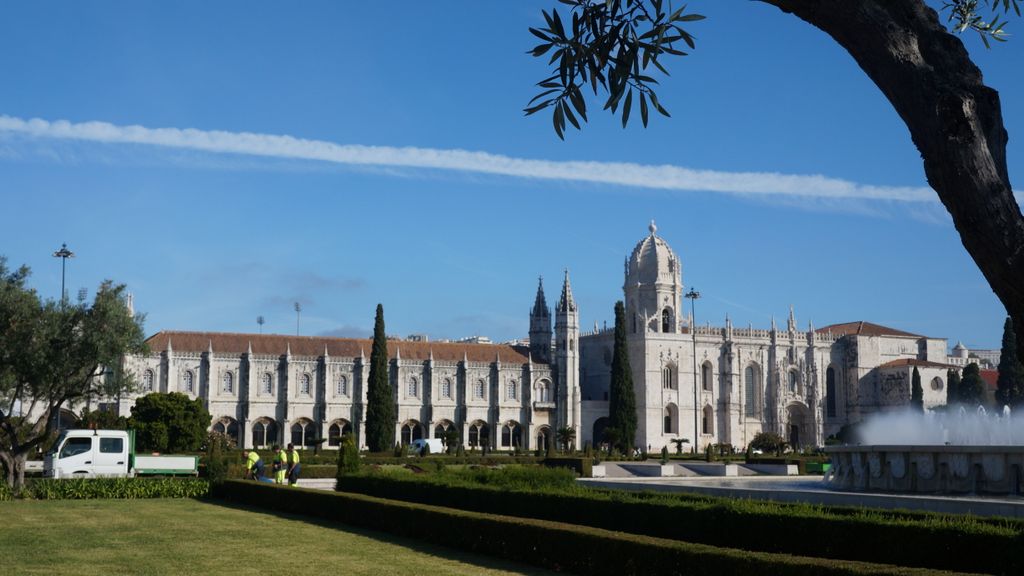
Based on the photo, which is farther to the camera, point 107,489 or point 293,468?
point 293,468

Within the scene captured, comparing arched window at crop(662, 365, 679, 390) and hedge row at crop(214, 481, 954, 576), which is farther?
arched window at crop(662, 365, 679, 390)

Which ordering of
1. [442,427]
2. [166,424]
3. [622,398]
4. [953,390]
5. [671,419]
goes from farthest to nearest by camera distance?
1. [671,419]
2. [442,427]
3. [953,390]
4. [622,398]
5. [166,424]

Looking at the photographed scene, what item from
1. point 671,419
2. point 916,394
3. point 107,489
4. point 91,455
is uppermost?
point 916,394

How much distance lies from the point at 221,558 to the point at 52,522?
653 cm

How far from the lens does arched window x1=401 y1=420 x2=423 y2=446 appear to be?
77.2 meters

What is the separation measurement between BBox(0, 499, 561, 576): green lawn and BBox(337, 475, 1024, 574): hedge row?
1.44 meters

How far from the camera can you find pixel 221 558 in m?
14.3

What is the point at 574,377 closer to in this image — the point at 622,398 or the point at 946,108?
the point at 622,398

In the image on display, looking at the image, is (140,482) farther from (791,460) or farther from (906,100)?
(791,460)

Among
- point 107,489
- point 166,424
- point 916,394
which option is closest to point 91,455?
point 107,489

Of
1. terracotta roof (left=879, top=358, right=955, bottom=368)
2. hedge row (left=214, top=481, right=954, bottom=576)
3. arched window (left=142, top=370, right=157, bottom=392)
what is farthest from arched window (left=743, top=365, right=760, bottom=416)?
hedge row (left=214, top=481, right=954, bottom=576)

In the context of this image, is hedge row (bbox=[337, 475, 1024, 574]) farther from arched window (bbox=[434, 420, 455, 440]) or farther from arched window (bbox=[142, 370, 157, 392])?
arched window (bbox=[434, 420, 455, 440])

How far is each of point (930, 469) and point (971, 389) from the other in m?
53.4

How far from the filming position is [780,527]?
12.0 metres
